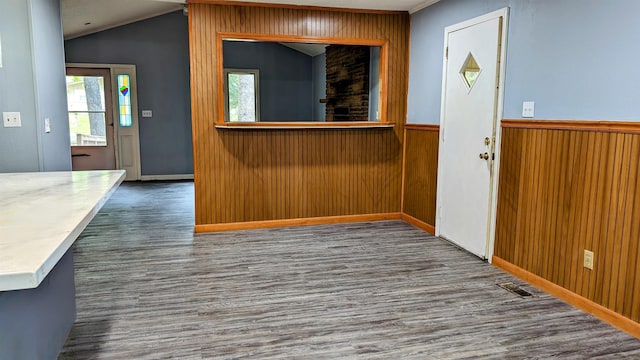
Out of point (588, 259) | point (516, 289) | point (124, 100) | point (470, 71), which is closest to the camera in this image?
point (588, 259)

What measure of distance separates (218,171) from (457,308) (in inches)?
111

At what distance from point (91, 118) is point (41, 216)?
712 centimetres

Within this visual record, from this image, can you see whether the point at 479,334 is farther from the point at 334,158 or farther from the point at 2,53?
the point at 2,53

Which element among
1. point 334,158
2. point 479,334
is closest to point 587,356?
point 479,334

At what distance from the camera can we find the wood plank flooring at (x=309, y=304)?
244 centimetres

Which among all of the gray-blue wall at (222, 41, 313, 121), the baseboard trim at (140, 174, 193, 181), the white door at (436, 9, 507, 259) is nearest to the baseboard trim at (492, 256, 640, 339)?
the white door at (436, 9, 507, 259)

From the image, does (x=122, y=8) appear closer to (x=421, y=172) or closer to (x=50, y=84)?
(x=50, y=84)

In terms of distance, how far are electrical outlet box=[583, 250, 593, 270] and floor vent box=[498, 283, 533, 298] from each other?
17.0 inches

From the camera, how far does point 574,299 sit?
2982 millimetres

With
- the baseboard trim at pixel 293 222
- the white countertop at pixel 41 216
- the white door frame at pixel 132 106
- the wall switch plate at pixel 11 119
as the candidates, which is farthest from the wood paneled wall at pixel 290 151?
the white door frame at pixel 132 106

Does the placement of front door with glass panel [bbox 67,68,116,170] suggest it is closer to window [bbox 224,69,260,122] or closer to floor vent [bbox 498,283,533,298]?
window [bbox 224,69,260,122]

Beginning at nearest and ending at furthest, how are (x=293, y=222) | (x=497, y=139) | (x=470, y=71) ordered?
(x=497, y=139), (x=470, y=71), (x=293, y=222)

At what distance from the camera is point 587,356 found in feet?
7.72

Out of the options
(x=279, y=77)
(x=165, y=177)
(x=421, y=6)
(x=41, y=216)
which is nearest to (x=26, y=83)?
(x=41, y=216)
